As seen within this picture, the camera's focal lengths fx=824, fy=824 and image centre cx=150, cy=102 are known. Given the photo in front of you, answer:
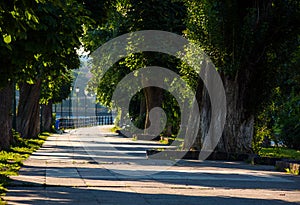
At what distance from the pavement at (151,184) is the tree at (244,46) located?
311cm

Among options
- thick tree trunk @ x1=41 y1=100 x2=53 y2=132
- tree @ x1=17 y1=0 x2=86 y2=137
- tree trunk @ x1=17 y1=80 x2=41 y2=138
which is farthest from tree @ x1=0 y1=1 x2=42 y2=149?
thick tree trunk @ x1=41 y1=100 x2=53 y2=132

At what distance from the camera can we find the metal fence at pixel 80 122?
278 ft

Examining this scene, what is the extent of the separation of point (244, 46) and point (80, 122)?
255 feet

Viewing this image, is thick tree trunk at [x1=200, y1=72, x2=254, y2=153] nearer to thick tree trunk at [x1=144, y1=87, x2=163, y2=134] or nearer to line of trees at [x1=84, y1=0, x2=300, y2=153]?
line of trees at [x1=84, y1=0, x2=300, y2=153]

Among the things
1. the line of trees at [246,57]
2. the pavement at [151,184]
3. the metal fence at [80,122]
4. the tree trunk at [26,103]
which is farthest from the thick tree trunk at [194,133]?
the metal fence at [80,122]

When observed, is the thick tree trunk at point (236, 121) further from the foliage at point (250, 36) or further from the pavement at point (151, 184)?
the pavement at point (151, 184)

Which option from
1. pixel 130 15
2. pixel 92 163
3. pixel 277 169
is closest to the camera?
pixel 277 169

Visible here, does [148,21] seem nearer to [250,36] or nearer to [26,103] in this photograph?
[26,103]

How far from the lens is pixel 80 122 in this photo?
101 metres

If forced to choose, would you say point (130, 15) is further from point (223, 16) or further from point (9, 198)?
point (9, 198)

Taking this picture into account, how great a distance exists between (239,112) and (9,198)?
44.2ft

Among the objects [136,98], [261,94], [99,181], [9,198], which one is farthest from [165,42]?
[9,198]

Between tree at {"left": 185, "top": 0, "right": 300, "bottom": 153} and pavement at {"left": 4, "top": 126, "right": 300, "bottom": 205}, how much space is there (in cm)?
311

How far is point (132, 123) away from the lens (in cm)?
6031
